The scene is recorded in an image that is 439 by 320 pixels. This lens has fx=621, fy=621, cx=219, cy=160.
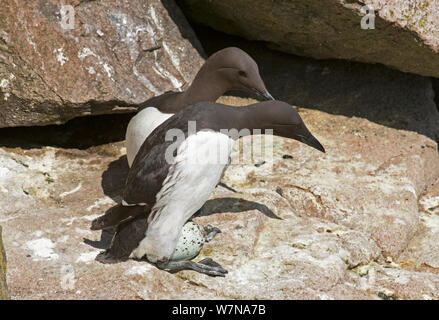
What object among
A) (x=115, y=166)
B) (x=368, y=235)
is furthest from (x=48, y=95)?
(x=368, y=235)

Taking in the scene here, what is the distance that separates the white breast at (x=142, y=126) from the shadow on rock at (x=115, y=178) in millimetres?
279

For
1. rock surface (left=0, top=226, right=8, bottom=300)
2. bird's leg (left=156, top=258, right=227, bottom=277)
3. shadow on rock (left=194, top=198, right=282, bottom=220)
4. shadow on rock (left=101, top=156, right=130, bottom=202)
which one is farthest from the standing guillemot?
rock surface (left=0, top=226, right=8, bottom=300)

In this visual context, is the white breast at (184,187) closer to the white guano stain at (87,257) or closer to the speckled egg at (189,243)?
the speckled egg at (189,243)

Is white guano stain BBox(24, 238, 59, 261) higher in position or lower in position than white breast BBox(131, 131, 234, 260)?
lower

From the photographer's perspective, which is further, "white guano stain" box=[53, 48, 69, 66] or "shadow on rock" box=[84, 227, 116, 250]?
"white guano stain" box=[53, 48, 69, 66]

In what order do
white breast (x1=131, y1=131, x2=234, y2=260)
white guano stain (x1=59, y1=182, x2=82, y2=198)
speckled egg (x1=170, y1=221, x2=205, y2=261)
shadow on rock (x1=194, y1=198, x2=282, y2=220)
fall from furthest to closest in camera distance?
white guano stain (x1=59, y1=182, x2=82, y2=198), shadow on rock (x1=194, y1=198, x2=282, y2=220), speckled egg (x1=170, y1=221, x2=205, y2=261), white breast (x1=131, y1=131, x2=234, y2=260)

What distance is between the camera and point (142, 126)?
4.97 m

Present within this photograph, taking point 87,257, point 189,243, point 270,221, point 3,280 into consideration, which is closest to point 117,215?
point 87,257

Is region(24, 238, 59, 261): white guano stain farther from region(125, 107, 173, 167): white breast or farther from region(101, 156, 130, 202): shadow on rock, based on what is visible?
region(125, 107, 173, 167): white breast

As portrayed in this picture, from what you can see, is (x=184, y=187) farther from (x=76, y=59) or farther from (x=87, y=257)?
(x=76, y=59)

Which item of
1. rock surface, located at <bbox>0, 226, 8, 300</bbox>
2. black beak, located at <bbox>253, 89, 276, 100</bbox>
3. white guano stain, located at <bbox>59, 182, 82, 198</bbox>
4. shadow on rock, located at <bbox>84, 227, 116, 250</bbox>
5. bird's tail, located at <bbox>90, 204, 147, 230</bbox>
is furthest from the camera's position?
white guano stain, located at <bbox>59, 182, 82, 198</bbox>

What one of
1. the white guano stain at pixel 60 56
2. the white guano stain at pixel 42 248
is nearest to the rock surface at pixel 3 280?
the white guano stain at pixel 42 248

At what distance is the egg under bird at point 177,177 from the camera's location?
13.0 ft

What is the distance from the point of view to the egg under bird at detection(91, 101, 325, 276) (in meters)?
3.97
